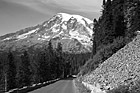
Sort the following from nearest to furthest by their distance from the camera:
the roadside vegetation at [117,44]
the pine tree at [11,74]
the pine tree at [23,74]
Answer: the roadside vegetation at [117,44], the pine tree at [11,74], the pine tree at [23,74]

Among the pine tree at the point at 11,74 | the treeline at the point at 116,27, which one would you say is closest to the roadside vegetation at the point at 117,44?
the treeline at the point at 116,27

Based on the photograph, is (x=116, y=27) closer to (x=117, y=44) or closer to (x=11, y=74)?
(x=117, y=44)

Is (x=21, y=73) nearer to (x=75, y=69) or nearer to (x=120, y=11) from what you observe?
(x=120, y=11)

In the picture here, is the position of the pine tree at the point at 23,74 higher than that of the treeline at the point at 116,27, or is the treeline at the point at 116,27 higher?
the treeline at the point at 116,27

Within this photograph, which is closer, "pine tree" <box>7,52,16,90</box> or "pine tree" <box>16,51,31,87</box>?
"pine tree" <box>7,52,16,90</box>

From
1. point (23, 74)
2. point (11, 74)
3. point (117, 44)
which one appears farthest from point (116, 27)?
point (23, 74)

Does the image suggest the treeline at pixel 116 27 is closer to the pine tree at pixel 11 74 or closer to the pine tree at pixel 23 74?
the pine tree at pixel 11 74

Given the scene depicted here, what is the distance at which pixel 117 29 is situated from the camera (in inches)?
1831

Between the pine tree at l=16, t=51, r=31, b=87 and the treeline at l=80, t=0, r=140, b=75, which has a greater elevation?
the treeline at l=80, t=0, r=140, b=75

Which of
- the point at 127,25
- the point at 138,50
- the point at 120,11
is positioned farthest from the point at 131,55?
the point at 120,11

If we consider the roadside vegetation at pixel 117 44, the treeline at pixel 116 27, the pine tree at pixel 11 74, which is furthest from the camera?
the pine tree at pixel 11 74

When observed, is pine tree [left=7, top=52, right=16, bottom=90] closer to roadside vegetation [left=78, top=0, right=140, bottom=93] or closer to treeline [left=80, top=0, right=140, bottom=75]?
roadside vegetation [left=78, top=0, right=140, bottom=93]

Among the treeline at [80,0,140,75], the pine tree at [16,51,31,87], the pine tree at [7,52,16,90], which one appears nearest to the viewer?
the treeline at [80,0,140,75]

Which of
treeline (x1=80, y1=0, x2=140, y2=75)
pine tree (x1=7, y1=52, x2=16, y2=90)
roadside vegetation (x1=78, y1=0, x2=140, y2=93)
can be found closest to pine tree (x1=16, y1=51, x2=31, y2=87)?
pine tree (x1=7, y1=52, x2=16, y2=90)
